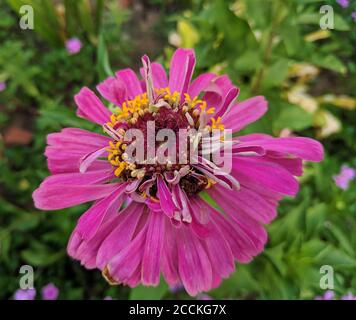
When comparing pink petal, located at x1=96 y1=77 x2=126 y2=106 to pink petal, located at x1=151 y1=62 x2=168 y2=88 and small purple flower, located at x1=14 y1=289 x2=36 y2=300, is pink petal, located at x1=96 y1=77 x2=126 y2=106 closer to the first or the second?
pink petal, located at x1=151 y1=62 x2=168 y2=88

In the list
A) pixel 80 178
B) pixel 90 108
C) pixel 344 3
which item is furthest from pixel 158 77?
pixel 344 3

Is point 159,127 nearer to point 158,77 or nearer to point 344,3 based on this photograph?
point 158,77

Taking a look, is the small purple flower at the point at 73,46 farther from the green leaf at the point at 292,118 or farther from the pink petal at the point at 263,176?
the pink petal at the point at 263,176

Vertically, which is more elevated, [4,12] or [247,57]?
[4,12]

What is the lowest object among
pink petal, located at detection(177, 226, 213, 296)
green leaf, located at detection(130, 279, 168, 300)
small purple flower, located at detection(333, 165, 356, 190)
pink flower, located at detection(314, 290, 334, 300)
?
pink flower, located at detection(314, 290, 334, 300)

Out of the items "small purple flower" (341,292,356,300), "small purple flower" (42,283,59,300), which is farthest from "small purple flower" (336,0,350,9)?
"small purple flower" (42,283,59,300)
